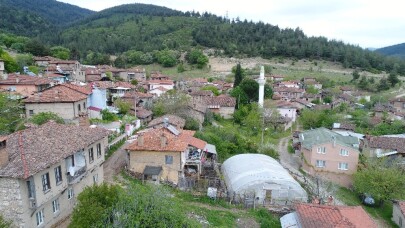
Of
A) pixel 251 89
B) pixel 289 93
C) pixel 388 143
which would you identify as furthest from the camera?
pixel 289 93

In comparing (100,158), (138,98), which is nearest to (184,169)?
(100,158)

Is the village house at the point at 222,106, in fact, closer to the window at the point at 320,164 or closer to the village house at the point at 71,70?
the village house at the point at 71,70

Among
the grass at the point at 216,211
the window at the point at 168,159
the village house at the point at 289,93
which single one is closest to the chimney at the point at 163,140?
the window at the point at 168,159

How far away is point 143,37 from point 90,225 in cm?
14330

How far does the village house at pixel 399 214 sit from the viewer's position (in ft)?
85.7

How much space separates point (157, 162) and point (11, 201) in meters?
13.2

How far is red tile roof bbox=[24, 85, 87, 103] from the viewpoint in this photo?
31.0 m

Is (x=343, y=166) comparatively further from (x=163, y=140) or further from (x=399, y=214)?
(x=163, y=140)

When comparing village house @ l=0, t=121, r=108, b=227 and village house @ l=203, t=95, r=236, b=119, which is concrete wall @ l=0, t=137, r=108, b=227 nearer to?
village house @ l=0, t=121, r=108, b=227

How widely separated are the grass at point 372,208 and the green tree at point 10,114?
3073cm

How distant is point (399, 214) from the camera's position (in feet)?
88.7

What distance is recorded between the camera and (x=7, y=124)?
→ 28.0 meters

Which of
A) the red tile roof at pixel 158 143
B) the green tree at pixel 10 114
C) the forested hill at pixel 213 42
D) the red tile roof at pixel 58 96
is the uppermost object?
the forested hill at pixel 213 42

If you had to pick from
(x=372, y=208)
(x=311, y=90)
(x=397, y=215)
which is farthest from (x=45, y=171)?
(x=311, y=90)
